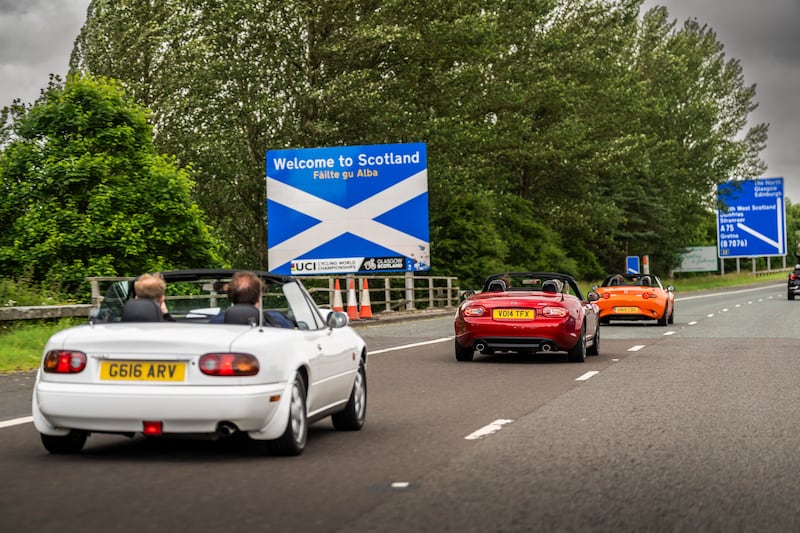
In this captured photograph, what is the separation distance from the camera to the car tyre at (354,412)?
9305mm

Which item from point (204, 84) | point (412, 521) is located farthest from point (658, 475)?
point (204, 84)

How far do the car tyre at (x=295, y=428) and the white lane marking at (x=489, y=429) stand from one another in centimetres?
148

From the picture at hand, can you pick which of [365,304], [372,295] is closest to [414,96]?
[372,295]

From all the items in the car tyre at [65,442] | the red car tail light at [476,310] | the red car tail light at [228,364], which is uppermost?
the red car tail light at [228,364]

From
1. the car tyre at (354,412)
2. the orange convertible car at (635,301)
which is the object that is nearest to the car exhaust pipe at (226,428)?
the car tyre at (354,412)

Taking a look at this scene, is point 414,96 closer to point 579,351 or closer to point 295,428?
point 579,351

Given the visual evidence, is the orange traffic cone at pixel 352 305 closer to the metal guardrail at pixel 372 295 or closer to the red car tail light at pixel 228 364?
the metal guardrail at pixel 372 295

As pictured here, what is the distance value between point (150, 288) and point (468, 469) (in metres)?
2.41

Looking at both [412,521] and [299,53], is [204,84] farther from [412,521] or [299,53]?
[412,521]

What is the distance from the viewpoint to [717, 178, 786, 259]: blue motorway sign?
82312mm

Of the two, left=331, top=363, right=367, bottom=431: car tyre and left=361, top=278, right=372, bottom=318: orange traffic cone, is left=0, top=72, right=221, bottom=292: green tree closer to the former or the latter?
left=361, top=278, right=372, bottom=318: orange traffic cone

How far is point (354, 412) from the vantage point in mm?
9336

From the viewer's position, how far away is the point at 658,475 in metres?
7.20

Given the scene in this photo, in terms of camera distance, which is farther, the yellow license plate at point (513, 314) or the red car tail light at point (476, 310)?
the red car tail light at point (476, 310)
